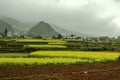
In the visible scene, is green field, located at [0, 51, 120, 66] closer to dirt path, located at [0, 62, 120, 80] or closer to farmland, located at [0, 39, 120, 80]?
farmland, located at [0, 39, 120, 80]

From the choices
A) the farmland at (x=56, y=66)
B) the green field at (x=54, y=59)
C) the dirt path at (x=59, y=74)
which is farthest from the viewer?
the green field at (x=54, y=59)

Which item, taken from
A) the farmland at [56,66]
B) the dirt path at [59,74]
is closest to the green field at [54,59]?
the farmland at [56,66]

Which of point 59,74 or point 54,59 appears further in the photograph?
point 54,59

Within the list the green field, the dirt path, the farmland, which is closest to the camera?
the dirt path

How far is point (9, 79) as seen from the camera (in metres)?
15.0

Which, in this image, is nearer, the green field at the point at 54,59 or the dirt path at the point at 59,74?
the dirt path at the point at 59,74

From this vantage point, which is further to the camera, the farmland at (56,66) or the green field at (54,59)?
the green field at (54,59)

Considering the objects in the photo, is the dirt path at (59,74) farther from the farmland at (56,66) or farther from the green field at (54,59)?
the green field at (54,59)

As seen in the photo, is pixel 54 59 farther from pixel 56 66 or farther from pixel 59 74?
pixel 59 74

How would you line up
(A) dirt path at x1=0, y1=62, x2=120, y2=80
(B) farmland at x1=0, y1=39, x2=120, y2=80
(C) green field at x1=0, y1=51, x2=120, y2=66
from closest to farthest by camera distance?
(A) dirt path at x1=0, y1=62, x2=120, y2=80 < (B) farmland at x1=0, y1=39, x2=120, y2=80 < (C) green field at x1=0, y1=51, x2=120, y2=66

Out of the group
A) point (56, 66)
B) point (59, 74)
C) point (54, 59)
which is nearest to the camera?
point (59, 74)

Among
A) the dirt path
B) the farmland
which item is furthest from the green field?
the dirt path

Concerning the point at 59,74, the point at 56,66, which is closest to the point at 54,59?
the point at 56,66

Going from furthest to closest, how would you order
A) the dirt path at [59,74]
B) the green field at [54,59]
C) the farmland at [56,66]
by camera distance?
1. the green field at [54,59]
2. the farmland at [56,66]
3. the dirt path at [59,74]
